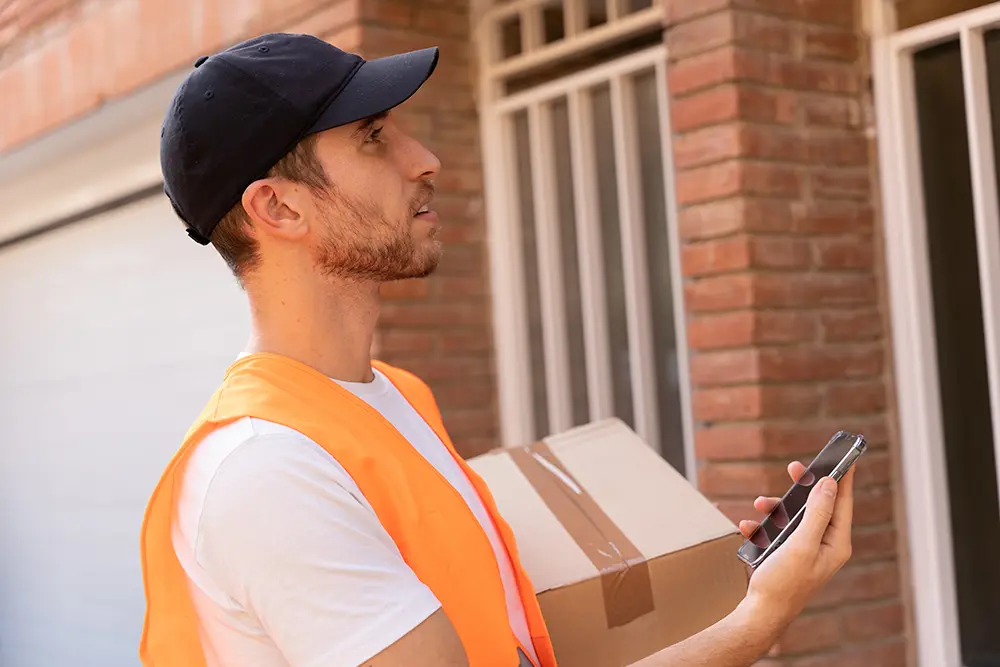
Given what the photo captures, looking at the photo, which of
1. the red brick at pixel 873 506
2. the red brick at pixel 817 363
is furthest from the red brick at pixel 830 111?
Result: the red brick at pixel 873 506

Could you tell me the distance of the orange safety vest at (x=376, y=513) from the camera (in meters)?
1.50

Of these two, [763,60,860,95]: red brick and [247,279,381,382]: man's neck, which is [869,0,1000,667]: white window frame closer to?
[763,60,860,95]: red brick

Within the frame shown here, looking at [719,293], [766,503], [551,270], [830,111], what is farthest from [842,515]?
[551,270]

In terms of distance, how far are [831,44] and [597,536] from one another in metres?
1.68

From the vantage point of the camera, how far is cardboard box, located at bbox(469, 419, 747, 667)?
6.25 ft

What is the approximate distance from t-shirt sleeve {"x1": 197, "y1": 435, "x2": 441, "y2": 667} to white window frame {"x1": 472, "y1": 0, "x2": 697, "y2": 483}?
1.80 m

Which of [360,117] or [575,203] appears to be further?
[575,203]

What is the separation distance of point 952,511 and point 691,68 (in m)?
1.27

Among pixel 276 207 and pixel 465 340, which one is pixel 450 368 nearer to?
pixel 465 340

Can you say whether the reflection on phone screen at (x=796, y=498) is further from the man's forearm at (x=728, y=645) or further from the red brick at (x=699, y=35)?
the red brick at (x=699, y=35)

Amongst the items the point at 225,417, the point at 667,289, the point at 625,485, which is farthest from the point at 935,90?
the point at 225,417

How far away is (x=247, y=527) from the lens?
136cm

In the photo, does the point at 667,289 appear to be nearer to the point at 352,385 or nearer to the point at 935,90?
the point at 935,90

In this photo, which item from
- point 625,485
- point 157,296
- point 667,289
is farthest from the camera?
point 157,296
